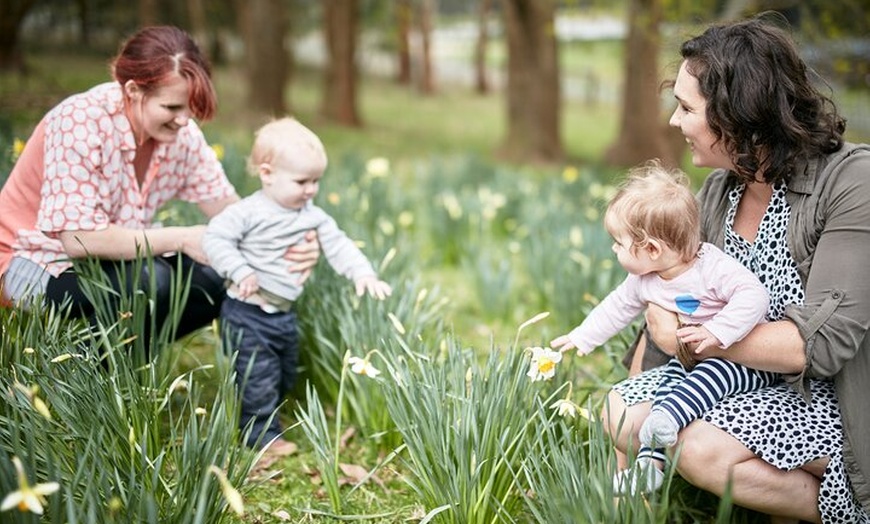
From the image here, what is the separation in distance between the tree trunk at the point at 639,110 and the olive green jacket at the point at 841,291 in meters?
8.03

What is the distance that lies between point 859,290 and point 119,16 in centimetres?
1996

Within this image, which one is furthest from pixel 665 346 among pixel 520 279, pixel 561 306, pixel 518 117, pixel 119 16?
pixel 119 16

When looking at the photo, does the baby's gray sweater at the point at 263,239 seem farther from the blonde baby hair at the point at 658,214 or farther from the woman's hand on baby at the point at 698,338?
the woman's hand on baby at the point at 698,338

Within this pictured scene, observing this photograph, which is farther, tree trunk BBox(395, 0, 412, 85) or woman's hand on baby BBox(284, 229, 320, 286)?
tree trunk BBox(395, 0, 412, 85)

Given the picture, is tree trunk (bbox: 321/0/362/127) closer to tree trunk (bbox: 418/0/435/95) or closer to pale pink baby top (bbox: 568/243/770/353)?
tree trunk (bbox: 418/0/435/95)

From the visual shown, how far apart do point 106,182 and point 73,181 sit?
124 mm

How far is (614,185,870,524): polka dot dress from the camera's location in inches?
83.9

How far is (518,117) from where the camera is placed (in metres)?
11.3

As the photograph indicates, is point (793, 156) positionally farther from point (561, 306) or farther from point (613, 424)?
point (561, 306)

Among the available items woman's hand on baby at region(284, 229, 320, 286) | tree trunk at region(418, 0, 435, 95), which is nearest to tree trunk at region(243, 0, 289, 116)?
woman's hand on baby at region(284, 229, 320, 286)

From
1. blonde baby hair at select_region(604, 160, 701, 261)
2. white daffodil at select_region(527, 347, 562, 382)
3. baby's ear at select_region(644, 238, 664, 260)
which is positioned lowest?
white daffodil at select_region(527, 347, 562, 382)

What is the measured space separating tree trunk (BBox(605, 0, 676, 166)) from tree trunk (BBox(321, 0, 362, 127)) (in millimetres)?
4894

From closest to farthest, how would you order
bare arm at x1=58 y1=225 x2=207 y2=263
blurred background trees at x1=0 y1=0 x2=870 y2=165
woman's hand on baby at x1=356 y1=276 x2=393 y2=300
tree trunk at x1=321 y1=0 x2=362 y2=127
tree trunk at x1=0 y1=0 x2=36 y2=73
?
bare arm at x1=58 y1=225 x2=207 y2=263 → woman's hand on baby at x1=356 y1=276 x2=393 y2=300 → blurred background trees at x1=0 y1=0 x2=870 y2=165 → tree trunk at x1=0 y1=0 x2=36 y2=73 → tree trunk at x1=321 y1=0 x2=362 y2=127

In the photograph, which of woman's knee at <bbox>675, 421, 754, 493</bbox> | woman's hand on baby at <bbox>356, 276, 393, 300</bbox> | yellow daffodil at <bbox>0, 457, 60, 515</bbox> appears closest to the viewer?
yellow daffodil at <bbox>0, 457, 60, 515</bbox>
